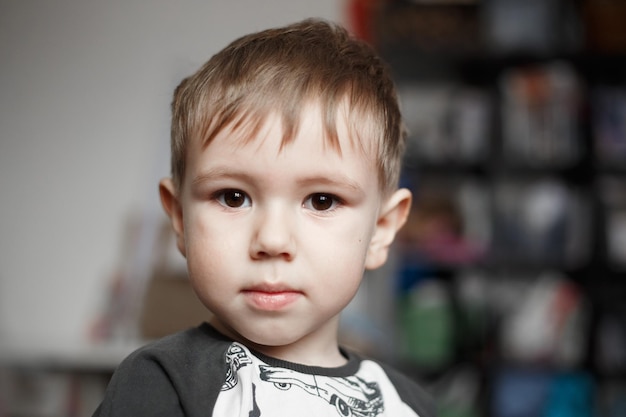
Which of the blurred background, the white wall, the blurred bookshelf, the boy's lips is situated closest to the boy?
the boy's lips

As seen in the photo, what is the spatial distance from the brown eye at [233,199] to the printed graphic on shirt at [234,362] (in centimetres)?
16

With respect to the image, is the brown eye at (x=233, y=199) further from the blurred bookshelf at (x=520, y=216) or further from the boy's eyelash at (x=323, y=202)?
the blurred bookshelf at (x=520, y=216)

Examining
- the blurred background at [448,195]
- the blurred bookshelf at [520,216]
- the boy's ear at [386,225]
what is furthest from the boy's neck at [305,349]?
the blurred bookshelf at [520,216]

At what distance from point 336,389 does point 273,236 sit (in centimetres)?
21

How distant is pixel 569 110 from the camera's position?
3.79 m

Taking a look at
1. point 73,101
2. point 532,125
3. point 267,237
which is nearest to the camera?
point 267,237

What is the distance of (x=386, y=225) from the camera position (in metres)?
1.08

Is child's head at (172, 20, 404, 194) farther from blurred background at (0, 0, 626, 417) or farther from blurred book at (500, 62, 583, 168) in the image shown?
blurred book at (500, 62, 583, 168)

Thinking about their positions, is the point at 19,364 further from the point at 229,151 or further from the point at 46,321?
the point at 229,151

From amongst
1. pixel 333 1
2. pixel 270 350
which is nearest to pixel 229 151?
pixel 270 350

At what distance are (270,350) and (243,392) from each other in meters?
0.10

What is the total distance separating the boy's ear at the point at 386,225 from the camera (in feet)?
3.46

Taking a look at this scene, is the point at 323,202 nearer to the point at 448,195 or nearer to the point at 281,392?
the point at 281,392

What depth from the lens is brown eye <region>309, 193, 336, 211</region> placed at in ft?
2.97
